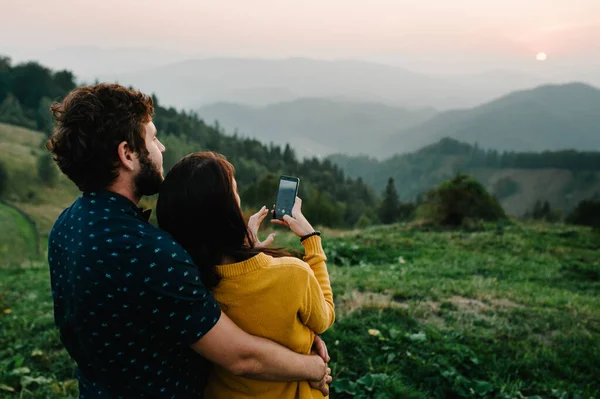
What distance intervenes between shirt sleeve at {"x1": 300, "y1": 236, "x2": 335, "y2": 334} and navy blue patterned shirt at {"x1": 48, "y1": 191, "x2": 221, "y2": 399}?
471 millimetres

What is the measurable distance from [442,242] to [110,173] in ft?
42.4

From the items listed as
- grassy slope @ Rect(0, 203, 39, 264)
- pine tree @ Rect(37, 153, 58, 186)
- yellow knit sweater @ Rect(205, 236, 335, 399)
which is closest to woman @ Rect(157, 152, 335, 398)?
yellow knit sweater @ Rect(205, 236, 335, 399)

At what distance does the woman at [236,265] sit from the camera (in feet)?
6.59

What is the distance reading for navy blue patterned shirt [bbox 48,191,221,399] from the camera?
1859 mm

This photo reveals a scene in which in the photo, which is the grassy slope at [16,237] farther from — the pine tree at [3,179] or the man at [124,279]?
the man at [124,279]

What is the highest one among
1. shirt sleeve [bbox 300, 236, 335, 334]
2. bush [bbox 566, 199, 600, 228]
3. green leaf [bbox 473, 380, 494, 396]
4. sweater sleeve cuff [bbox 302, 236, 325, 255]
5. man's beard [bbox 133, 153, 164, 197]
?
man's beard [bbox 133, 153, 164, 197]

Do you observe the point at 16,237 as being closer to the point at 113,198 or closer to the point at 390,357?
the point at 390,357

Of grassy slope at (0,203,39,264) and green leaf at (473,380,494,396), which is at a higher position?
green leaf at (473,380,494,396)

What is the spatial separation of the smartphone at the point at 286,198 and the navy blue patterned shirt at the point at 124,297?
0.87m

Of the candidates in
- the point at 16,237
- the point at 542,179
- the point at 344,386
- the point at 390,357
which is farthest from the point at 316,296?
the point at 542,179

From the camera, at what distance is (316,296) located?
7.32ft

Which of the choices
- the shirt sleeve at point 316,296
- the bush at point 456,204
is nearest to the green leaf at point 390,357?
the shirt sleeve at point 316,296

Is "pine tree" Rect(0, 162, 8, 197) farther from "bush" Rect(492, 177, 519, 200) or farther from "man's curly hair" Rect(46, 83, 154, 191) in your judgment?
"bush" Rect(492, 177, 519, 200)

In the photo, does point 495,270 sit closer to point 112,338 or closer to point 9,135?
point 112,338
